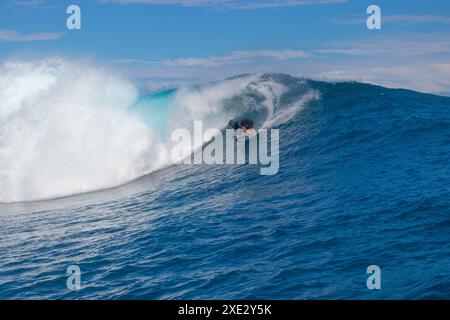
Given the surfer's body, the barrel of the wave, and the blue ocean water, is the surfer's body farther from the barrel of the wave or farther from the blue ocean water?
the barrel of the wave

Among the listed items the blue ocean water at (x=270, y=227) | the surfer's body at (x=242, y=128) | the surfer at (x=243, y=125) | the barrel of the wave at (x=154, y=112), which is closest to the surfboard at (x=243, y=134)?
the surfer's body at (x=242, y=128)

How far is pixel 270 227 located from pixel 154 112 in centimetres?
1839

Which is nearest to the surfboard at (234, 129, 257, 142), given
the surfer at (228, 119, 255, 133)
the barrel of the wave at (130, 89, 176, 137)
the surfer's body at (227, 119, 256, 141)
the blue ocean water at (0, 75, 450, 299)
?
the surfer's body at (227, 119, 256, 141)

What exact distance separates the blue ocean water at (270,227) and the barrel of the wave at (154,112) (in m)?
4.45

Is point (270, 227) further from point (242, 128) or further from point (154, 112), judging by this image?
point (154, 112)

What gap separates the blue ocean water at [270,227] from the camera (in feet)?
32.2

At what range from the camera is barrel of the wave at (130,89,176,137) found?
27.2m

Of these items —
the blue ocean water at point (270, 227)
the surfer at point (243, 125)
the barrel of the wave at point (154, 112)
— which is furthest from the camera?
the barrel of the wave at point (154, 112)

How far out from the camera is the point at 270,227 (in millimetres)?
12930

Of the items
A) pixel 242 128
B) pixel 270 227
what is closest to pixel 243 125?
pixel 242 128

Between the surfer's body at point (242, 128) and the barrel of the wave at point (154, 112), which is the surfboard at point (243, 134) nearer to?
the surfer's body at point (242, 128)

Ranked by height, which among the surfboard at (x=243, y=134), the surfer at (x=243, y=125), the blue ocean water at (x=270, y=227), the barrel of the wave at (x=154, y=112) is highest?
the barrel of the wave at (x=154, y=112)
